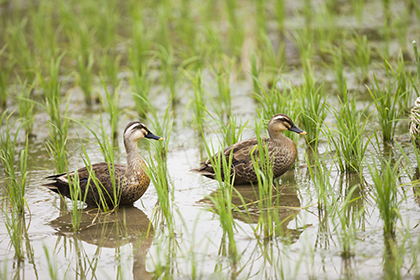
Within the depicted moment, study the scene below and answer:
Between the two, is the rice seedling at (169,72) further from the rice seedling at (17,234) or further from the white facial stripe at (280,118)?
the rice seedling at (17,234)

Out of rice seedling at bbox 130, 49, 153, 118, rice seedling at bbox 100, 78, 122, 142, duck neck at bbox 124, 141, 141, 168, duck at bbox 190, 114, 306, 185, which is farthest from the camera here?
rice seedling at bbox 130, 49, 153, 118

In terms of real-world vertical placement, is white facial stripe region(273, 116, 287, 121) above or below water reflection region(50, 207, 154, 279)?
above

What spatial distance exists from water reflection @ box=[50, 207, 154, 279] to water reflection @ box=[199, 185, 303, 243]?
67 centimetres

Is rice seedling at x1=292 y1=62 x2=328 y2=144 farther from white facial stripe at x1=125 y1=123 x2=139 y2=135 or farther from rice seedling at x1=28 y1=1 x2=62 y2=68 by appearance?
rice seedling at x1=28 y1=1 x2=62 y2=68

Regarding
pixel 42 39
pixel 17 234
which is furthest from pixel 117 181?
pixel 42 39

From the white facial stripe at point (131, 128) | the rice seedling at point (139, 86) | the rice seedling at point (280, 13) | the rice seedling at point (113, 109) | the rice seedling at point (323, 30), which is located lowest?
the white facial stripe at point (131, 128)

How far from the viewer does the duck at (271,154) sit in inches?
196

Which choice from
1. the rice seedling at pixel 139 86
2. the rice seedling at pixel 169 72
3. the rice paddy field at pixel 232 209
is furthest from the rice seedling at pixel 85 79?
the rice seedling at pixel 169 72

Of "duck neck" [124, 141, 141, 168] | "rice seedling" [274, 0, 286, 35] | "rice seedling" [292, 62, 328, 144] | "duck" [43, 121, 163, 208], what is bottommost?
"duck" [43, 121, 163, 208]

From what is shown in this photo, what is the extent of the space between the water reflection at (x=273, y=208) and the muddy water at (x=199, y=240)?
1cm

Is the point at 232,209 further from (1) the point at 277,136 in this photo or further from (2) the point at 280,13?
(2) the point at 280,13

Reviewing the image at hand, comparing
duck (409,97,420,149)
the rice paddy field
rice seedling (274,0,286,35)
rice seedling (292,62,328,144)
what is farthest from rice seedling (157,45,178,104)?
rice seedling (274,0,286,35)

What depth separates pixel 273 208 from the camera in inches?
170

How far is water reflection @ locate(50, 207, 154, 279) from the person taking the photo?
381 centimetres
